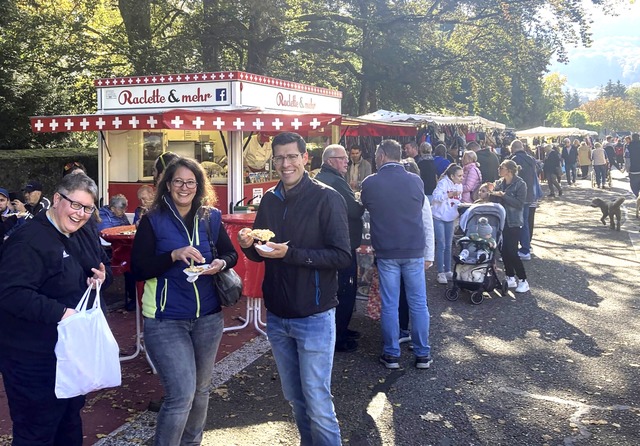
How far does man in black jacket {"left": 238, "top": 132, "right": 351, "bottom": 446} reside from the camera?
131 inches

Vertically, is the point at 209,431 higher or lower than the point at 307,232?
lower

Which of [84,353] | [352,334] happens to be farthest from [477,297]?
[84,353]

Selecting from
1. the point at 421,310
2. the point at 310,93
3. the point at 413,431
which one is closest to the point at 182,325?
the point at 413,431

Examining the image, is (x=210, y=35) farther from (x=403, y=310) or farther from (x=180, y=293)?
(x=180, y=293)

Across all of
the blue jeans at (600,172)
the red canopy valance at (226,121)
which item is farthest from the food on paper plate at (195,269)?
the blue jeans at (600,172)

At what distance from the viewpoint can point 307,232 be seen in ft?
11.2

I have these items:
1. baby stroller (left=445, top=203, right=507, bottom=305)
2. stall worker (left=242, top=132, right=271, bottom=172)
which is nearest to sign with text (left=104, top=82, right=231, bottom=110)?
stall worker (left=242, top=132, right=271, bottom=172)

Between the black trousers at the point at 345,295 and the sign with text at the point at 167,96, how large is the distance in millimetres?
5943

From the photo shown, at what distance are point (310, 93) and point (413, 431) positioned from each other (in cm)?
1055

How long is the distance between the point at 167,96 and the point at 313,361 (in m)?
9.22

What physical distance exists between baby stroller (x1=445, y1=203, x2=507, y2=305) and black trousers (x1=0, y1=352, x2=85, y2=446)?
5.65 metres

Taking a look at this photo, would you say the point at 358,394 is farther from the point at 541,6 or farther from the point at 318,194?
the point at 541,6

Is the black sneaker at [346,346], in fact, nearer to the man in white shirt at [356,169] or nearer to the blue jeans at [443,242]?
the blue jeans at [443,242]

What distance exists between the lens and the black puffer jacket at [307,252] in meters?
3.33
